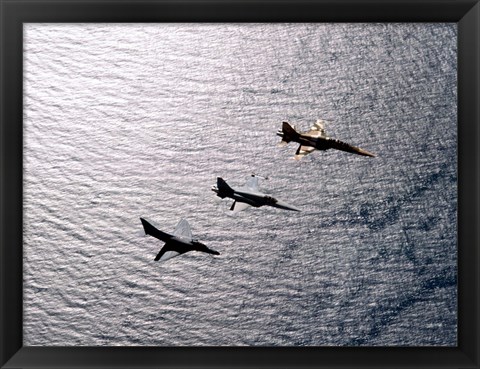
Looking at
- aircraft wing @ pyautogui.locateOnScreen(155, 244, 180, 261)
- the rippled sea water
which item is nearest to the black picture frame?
the rippled sea water

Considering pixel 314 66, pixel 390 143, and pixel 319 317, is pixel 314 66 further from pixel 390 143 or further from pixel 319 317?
pixel 319 317

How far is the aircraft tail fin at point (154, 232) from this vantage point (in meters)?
1.48

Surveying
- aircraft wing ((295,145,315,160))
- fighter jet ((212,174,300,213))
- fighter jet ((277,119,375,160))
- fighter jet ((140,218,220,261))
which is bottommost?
fighter jet ((140,218,220,261))

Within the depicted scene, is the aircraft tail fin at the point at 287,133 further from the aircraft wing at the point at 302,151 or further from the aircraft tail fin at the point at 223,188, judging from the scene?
the aircraft tail fin at the point at 223,188

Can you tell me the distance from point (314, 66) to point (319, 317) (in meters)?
0.58

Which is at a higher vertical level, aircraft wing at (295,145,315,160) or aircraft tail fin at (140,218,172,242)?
aircraft wing at (295,145,315,160)

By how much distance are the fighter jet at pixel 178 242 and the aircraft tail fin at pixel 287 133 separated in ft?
0.97

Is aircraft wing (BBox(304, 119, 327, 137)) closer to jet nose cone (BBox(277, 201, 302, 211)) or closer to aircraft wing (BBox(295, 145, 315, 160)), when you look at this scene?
aircraft wing (BBox(295, 145, 315, 160))

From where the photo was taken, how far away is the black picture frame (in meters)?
1.48

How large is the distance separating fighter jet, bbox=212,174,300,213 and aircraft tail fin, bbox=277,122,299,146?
0.36ft

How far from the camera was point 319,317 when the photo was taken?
4.89ft

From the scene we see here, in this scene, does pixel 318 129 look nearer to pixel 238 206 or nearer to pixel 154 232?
pixel 238 206
